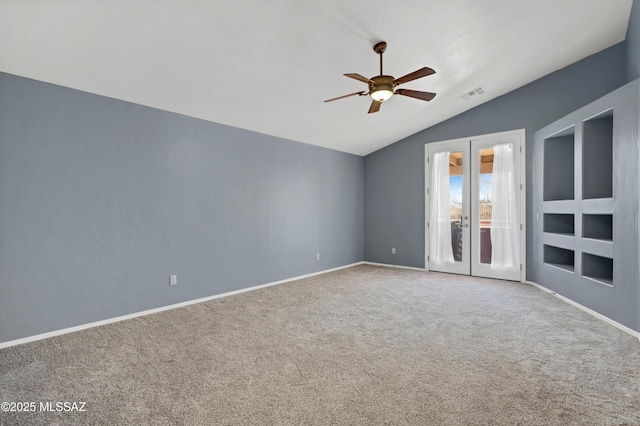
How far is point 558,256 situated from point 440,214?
6.55ft

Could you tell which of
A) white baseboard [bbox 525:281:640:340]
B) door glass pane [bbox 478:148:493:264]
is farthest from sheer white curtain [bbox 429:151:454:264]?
white baseboard [bbox 525:281:640:340]

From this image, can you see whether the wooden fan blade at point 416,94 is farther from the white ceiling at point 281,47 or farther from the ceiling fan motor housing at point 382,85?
the white ceiling at point 281,47

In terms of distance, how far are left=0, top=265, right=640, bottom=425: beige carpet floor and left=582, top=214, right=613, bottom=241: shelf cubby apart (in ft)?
3.32

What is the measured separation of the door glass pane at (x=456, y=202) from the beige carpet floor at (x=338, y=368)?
6.98 feet

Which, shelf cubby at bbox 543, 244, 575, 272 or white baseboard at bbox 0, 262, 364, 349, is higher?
shelf cubby at bbox 543, 244, 575, 272

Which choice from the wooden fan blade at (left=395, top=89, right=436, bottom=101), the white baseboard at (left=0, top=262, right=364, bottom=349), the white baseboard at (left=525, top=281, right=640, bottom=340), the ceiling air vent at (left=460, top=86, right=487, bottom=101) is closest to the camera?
the white baseboard at (left=0, top=262, right=364, bottom=349)

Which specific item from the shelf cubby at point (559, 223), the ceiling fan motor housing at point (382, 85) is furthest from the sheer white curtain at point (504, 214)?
the ceiling fan motor housing at point (382, 85)

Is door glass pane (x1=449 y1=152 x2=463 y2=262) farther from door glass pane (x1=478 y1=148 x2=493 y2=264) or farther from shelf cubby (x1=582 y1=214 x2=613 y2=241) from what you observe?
shelf cubby (x1=582 y1=214 x2=613 y2=241)

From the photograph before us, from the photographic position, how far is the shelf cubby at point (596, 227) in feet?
13.1

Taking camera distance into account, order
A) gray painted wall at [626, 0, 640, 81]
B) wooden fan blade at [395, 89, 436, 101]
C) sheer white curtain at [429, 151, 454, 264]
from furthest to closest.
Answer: sheer white curtain at [429, 151, 454, 264]
gray painted wall at [626, 0, 640, 81]
wooden fan blade at [395, 89, 436, 101]

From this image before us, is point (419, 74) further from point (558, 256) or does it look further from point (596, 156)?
point (558, 256)

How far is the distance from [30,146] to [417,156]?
6.05 m

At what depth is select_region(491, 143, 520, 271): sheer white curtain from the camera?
17.9 feet

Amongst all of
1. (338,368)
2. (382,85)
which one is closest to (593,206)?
(382,85)
